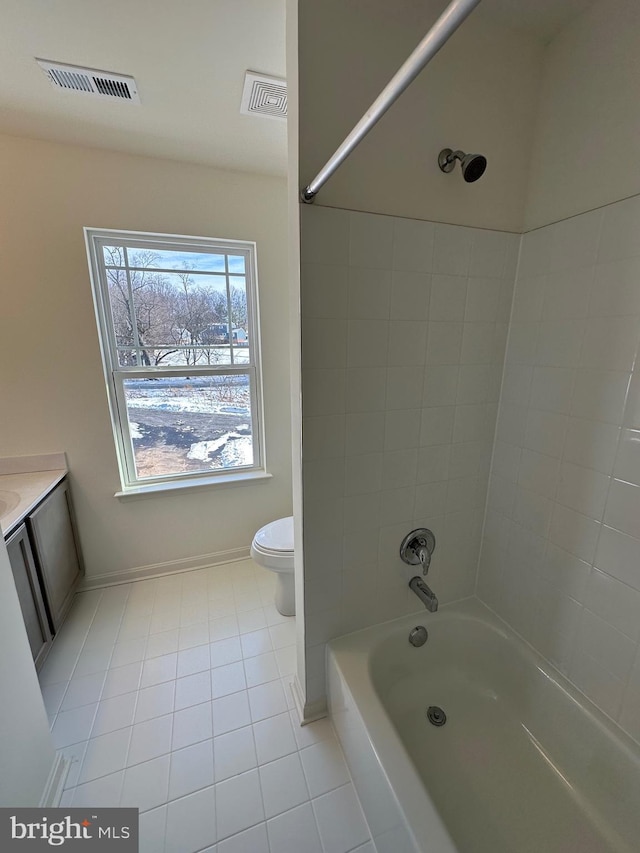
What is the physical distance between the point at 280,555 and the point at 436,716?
0.91m

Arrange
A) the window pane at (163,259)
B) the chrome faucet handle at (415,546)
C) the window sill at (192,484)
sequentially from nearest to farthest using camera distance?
the chrome faucet handle at (415,546) → the window pane at (163,259) → the window sill at (192,484)

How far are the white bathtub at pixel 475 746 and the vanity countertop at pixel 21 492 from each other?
1.41 metres

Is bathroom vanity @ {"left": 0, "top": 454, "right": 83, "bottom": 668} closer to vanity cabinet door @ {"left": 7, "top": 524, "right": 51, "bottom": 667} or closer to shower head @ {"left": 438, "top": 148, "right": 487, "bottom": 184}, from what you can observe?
vanity cabinet door @ {"left": 7, "top": 524, "right": 51, "bottom": 667}

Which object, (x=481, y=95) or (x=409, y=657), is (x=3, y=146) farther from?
(x=409, y=657)

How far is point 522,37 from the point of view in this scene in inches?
42.1

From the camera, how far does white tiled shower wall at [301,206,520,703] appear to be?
41.3 inches

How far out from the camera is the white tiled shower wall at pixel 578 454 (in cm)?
97

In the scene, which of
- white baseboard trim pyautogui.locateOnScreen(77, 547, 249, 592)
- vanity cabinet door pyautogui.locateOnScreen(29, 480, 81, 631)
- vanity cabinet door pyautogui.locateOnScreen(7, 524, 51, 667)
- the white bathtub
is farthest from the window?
the white bathtub

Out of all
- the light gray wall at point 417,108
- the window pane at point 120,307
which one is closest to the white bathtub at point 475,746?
the light gray wall at point 417,108

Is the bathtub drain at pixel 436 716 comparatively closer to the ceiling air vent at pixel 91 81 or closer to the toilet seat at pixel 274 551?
the toilet seat at pixel 274 551

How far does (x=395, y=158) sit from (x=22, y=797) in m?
2.16

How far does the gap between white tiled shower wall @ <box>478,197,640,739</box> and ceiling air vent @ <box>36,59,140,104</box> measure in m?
1.63

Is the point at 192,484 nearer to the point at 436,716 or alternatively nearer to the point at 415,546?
the point at 415,546

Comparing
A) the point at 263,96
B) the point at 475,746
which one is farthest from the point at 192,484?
the point at 263,96
